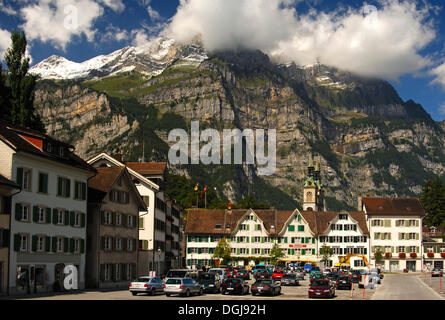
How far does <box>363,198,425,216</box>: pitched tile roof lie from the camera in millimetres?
149500

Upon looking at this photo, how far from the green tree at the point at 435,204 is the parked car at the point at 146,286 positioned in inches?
5231

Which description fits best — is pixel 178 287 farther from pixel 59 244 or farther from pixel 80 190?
pixel 80 190

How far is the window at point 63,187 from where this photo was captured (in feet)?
193

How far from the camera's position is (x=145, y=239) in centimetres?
8744

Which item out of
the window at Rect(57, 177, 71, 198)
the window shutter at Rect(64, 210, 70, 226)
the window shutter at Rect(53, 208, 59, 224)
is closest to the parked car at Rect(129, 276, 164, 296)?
the window shutter at Rect(53, 208, 59, 224)

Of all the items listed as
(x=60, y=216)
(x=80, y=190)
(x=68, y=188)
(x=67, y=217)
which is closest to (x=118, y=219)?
(x=80, y=190)

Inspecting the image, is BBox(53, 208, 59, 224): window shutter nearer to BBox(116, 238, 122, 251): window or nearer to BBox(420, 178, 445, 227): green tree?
BBox(116, 238, 122, 251): window

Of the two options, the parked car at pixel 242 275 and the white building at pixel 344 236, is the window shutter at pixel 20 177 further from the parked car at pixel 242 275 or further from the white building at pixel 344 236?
the white building at pixel 344 236

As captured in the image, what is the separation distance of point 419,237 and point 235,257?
44368 mm

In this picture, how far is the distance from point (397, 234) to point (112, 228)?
96644 mm

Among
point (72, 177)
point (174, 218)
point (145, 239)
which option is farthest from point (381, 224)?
point (72, 177)

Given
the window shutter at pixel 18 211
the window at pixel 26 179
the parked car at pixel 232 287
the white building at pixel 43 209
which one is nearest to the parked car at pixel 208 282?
the parked car at pixel 232 287

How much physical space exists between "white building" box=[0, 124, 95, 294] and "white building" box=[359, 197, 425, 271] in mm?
99780

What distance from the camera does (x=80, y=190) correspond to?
63062mm
